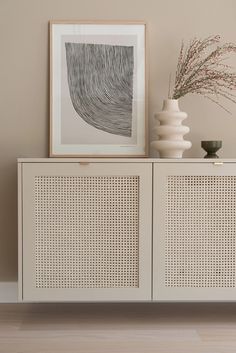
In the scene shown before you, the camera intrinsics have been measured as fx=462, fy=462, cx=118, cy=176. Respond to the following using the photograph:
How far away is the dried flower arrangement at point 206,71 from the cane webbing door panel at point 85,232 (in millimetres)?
666

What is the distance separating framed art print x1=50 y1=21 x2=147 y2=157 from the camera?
2.72m

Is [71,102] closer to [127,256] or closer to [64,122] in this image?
[64,122]

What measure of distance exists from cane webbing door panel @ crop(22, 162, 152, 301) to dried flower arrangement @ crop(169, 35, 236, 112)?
67 cm

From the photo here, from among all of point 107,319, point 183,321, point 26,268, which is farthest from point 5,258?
point 183,321

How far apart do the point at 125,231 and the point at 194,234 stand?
351mm

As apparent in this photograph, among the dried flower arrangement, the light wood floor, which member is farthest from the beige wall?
the light wood floor

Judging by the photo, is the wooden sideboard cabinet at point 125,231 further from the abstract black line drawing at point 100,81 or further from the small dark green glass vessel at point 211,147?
the abstract black line drawing at point 100,81

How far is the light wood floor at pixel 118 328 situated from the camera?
210 centimetres

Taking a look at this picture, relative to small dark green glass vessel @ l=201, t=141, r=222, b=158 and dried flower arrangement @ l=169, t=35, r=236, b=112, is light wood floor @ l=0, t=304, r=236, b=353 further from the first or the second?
dried flower arrangement @ l=169, t=35, r=236, b=112

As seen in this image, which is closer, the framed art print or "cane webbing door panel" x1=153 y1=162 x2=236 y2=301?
"cane webbing door panel" x1=153 y1=162 x2=236 y2=301

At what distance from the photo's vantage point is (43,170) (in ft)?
7.63

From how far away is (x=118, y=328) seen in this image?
2.36m

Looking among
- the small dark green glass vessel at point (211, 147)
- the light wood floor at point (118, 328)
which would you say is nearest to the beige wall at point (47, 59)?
the small dark green glass vessel at point (211, 147)

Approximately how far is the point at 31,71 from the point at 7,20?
0.33 metres
